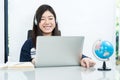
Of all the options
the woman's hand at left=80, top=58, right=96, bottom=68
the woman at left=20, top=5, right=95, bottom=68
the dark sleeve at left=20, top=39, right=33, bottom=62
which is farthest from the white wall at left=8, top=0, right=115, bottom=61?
the woman's hand at left=80, top=58, right=96, bottom=68

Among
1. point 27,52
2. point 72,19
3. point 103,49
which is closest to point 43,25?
point 27,52

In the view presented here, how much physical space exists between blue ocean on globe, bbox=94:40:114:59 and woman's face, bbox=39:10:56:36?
100cm

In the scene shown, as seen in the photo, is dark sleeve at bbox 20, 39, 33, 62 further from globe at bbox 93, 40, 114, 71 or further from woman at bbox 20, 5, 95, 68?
globe at bbox 93, 40, 114, 71

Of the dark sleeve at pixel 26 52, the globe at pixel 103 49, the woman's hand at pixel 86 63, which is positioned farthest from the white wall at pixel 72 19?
the globe at pixel 103 49

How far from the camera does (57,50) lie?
201cm

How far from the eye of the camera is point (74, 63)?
2.16 meters

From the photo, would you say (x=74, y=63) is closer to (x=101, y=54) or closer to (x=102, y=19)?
(x=101, y=54)

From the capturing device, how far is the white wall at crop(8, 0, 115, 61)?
334cm

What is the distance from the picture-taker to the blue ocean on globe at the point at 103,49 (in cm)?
194

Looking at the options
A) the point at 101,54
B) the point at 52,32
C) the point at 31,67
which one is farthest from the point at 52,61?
the point at 52,32

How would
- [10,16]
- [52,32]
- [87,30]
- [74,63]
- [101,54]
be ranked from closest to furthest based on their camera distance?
[101,54] → [74,63] → [52,32] → [10,16] → [87,30]

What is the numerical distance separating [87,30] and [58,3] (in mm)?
545

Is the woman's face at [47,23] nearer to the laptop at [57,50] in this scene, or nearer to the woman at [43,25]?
the woman at [43,25]

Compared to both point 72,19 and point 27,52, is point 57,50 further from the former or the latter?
point 72,19
